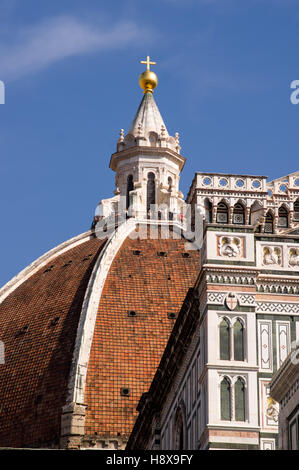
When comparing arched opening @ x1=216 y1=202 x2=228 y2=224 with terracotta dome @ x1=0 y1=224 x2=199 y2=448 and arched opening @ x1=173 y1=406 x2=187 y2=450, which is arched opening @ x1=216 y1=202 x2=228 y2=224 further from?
terracotta dome @ x1=0 y1=224 x2=199 y2=448

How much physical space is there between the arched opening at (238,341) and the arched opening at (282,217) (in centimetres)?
509

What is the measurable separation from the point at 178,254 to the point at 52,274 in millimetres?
5679

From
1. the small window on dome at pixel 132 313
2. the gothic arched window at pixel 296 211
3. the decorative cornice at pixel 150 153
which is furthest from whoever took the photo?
the decorative cornice at pixel 150 153

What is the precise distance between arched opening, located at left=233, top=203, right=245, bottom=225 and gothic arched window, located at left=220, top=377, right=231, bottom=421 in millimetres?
4363

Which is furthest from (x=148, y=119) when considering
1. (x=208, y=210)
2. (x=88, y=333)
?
(x=208, y=210)

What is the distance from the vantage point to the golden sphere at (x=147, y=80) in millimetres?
73500

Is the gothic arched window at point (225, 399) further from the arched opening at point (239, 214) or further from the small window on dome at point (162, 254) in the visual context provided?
the small window on dome at point (162, 254)

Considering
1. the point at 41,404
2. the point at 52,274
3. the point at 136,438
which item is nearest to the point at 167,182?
the point at 52,274

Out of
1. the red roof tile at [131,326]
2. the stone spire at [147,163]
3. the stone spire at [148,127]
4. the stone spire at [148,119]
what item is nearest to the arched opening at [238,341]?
the red roof tile at [131,326]

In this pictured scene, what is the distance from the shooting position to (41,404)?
60031mm

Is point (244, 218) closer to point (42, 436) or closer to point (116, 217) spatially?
point (42, 436)

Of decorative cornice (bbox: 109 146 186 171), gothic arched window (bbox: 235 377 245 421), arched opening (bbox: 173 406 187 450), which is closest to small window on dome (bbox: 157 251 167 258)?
decorative cornice (bbox: 109 146 186 171)

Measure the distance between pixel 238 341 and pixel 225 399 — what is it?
3.27ft

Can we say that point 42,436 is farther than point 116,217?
No
